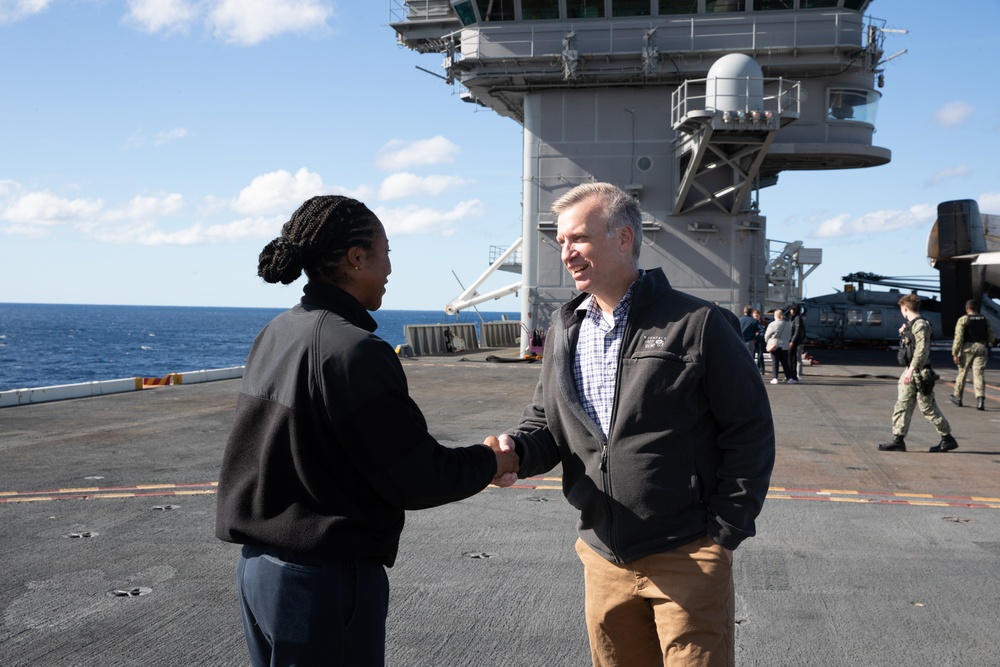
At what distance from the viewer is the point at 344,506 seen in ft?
8.55

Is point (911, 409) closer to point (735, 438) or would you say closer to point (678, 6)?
point (735, 438)

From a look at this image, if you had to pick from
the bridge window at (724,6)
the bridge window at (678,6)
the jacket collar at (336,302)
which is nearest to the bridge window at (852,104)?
the bridge window at (724,6)

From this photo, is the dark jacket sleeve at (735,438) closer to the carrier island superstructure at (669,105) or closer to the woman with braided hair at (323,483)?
the woman with braided hair at (323,483)

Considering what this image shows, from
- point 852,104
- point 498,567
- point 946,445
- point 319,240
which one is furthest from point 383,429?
point 852,104

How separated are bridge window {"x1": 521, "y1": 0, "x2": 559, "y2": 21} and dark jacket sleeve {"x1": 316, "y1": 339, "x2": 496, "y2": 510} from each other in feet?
87.9

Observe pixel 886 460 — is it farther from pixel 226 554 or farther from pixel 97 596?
pixel 97 596

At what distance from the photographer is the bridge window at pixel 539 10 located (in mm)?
27453

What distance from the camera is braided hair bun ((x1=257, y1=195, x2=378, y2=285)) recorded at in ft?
9.22

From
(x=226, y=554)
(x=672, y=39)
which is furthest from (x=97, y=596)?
(x=672, y=39)

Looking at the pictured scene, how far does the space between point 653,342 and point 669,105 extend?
2656cm

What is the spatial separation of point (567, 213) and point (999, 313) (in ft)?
150

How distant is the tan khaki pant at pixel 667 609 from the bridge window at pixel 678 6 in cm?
2641

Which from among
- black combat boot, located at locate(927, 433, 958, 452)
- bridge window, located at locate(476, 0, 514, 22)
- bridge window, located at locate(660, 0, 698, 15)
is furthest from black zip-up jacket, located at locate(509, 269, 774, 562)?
bridge window, located at locate(476, 0, 514, 22)

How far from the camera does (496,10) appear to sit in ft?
91.5
